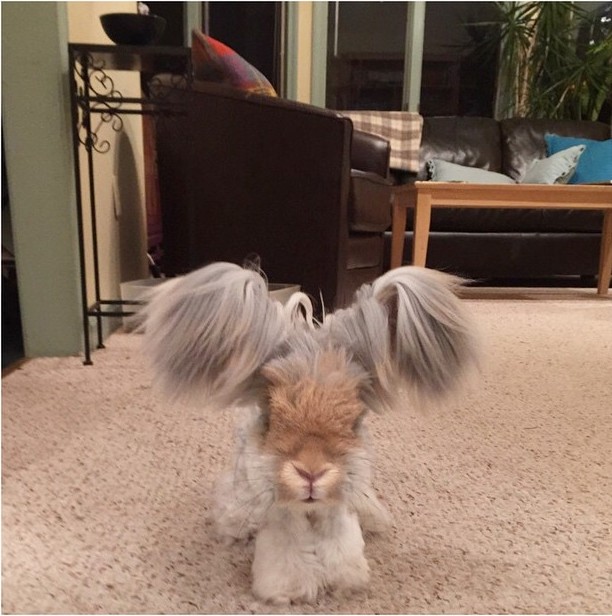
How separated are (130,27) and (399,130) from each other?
198 centimetres

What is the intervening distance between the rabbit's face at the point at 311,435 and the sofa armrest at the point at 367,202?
1.19m

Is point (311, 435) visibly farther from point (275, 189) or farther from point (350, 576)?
point (275, 189)

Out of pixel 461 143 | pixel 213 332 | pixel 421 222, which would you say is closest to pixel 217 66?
pixel 421 222

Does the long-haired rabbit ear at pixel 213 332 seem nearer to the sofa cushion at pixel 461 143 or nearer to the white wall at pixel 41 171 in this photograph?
the white wall at pixel 41 171

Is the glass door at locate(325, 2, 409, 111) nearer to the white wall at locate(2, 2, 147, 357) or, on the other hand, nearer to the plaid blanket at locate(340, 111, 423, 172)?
the plaid blanket at locate(340, 111, 423, 172)

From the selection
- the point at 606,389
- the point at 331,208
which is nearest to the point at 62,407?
the point at 331,208

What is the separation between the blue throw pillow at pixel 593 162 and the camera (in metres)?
2.97

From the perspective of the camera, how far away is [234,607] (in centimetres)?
58

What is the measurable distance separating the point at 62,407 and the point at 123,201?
106 centimetres

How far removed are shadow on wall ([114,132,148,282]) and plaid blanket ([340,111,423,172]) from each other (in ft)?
4.50

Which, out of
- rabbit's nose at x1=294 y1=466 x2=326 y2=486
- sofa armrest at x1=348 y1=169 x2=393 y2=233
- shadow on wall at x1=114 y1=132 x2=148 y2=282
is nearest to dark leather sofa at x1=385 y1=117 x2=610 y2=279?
sofa armrest at x1=348 y1=169 x2=393 y2=233

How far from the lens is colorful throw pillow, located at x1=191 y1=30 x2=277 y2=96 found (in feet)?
5.91

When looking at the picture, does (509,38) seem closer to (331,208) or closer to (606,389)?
(331,208)

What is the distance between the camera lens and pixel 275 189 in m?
1.69
